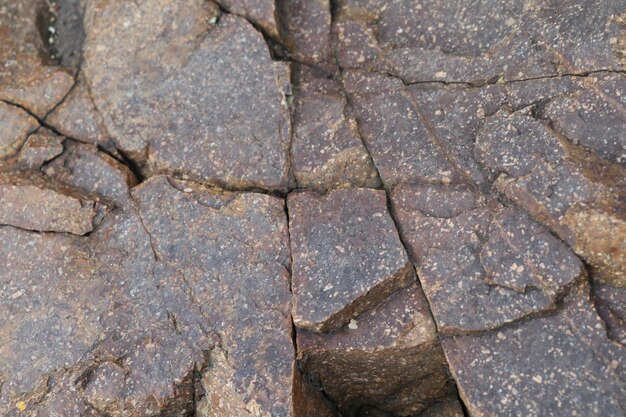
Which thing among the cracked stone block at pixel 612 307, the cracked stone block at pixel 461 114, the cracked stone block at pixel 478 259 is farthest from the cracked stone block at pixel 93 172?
the cracked stone block at pixel 612 307

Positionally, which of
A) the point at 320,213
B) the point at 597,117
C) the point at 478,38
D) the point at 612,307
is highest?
the point at 478,38

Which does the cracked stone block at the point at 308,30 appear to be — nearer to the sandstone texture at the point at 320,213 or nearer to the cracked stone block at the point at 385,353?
the sandstone texture at the point at 320,213

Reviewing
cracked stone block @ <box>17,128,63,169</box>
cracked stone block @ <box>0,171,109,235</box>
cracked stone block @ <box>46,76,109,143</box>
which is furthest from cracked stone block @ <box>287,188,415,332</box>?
cracked stone block @ <box>17,128,63,169</box>

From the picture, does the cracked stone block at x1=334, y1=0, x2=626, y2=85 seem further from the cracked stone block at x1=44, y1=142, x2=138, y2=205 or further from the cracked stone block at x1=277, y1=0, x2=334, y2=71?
the cracked stone block at x1=44, y1=142, x2=138, y2=205

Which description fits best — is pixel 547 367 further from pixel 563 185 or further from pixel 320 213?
pixel 320 213

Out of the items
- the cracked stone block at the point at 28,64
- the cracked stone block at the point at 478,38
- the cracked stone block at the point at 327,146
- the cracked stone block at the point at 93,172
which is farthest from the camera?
the cracked stone block at the point at 28,64

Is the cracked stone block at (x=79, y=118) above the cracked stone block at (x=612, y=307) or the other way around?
above

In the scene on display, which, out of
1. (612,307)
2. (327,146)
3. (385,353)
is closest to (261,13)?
(327,146)
